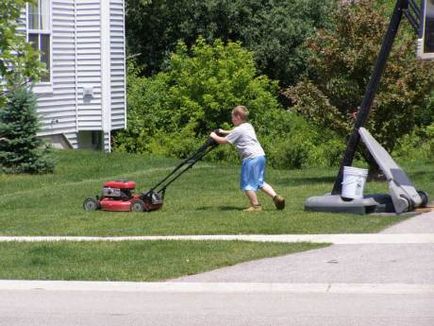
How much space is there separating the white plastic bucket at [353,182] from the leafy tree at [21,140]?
9232 mm

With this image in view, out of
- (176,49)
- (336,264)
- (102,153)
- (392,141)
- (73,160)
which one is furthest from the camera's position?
(176,49)

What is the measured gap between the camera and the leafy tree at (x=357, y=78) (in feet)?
70.0

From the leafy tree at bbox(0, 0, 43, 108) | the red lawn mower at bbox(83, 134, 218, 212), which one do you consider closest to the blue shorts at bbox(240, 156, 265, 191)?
the red lawn mower at bbox(83, 134, 218, 212)

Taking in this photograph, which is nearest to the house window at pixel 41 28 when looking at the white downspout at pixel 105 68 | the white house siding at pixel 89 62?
the white house siding at pixel 89 62

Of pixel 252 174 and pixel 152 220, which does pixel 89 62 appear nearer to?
pixel 252 174

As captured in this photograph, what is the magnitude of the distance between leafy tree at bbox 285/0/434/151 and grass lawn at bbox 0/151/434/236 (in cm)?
124

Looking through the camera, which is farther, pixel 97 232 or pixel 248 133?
pixel 248 133

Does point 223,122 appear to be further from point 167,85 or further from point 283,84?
point 283,84

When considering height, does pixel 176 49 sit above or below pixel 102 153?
above

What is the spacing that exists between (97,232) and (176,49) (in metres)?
24.5

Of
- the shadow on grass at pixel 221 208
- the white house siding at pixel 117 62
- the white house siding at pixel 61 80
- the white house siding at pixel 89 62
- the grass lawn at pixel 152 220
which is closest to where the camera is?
the grass lawn at pixel 152 220

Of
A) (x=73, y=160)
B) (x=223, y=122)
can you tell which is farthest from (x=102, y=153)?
(x=223, y=122)

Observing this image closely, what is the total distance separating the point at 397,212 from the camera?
16078 millimetres

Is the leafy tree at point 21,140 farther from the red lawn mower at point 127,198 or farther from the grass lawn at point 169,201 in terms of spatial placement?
the red lawn mower at point 127,198
